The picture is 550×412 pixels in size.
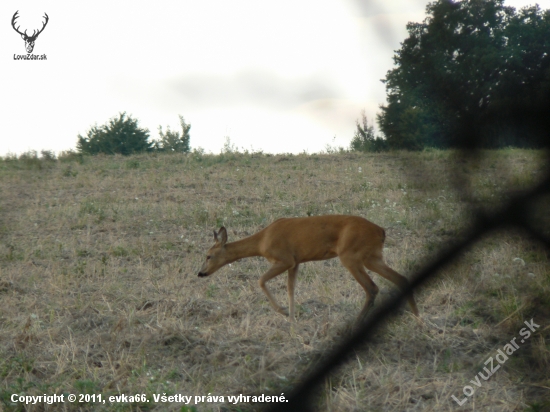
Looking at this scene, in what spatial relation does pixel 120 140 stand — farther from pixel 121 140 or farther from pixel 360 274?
pixel 360 274

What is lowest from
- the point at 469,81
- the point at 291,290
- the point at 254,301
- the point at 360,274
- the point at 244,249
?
the point at 254,301

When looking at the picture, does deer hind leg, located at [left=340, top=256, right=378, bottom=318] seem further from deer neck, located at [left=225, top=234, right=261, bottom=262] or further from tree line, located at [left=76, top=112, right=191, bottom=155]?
tree line, located at [left=76, top=112, right=191, bottom=155]

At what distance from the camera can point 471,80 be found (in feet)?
3.20

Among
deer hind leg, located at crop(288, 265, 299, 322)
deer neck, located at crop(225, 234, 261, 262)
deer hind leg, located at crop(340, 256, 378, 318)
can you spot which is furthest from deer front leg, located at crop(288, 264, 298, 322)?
deer neck, located at crop(225, 234, 261, 262)

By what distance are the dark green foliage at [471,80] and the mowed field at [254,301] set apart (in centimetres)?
4

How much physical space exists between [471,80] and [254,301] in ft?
20.3

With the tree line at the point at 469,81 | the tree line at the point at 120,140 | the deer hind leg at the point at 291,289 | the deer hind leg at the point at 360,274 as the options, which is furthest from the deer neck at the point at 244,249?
the tree line at the point at 120,140

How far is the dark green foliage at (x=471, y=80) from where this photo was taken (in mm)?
898

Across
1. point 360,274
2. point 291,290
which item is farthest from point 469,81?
point 291,290

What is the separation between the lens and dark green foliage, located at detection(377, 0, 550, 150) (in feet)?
2.95

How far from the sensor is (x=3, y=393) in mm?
3717

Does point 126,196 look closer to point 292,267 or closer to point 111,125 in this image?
point 292,267

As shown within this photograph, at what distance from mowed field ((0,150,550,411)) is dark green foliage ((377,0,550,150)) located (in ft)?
0.14

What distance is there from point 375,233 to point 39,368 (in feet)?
11.8
